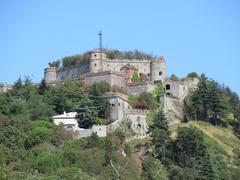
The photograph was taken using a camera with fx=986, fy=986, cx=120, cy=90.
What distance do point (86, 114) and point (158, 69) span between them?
12.4 m

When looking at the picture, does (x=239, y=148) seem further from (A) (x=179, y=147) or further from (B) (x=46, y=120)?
(B) (x=46, y=120)

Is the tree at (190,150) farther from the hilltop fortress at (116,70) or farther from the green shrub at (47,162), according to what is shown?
the hilltop fortress at (116,70)

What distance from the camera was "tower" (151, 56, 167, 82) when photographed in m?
87.0

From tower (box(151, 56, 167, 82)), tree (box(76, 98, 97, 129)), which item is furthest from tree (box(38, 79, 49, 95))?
tower (box(151, 56, 167, 82))

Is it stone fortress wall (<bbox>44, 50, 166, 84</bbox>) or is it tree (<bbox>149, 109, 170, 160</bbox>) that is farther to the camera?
stone fortress wall (<bbox>44, 50, 166, 84</bbox>)

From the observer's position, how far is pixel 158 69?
3455 inches

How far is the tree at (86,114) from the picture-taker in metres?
77.4

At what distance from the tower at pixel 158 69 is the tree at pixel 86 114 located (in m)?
10.8

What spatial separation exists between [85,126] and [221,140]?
11255mm

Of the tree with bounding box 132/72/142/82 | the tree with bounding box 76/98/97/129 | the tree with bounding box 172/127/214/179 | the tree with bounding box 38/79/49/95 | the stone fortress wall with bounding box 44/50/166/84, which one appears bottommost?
the tree with bounding box 172/127/214/179

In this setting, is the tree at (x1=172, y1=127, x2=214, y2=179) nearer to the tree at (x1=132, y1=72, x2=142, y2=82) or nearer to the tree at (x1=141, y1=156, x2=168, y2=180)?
the tree at (x1=141, y1=156, x2=168, y2=180)

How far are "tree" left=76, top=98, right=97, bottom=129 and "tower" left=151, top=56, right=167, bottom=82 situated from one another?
10.8 m

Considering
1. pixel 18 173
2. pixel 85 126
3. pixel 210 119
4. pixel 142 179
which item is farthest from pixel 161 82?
pixel 18 173

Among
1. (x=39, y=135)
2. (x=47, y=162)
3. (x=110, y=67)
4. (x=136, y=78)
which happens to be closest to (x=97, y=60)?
(x=110, y=67)
